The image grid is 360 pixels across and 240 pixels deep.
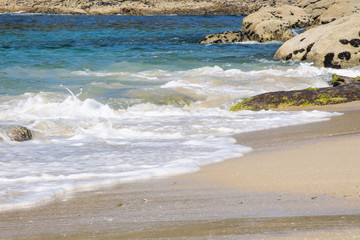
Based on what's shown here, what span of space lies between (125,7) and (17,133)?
151 feet

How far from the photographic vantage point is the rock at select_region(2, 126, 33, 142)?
550 centimetres

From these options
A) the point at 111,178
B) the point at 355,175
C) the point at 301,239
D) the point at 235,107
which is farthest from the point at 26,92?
the point at 301,239

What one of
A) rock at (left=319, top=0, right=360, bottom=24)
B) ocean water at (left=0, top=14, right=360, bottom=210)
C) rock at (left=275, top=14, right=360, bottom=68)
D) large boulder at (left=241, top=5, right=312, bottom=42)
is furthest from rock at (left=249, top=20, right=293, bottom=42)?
rock at (left=275, top=14, right=360, bottom=68)

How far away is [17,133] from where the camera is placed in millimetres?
5539

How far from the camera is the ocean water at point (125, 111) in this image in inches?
157

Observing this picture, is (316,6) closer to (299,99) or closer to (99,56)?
(99,56)

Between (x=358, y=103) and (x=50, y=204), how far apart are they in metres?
5.59

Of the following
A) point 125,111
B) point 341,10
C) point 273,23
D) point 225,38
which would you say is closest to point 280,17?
point 341,10

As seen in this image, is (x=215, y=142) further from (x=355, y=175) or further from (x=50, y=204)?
(x=50, y=204)

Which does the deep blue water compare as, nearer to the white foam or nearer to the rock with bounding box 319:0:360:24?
the white foam

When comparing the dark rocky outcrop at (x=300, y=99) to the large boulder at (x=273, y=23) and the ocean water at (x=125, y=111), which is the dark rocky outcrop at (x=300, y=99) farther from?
the large boulder at (x=273, y=23)

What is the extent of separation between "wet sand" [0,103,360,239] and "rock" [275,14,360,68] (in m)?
8.28

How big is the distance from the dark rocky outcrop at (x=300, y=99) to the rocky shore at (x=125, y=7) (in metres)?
43.1

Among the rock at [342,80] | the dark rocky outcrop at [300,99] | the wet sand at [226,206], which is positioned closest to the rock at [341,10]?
the rock at [342,80]
